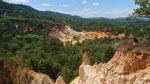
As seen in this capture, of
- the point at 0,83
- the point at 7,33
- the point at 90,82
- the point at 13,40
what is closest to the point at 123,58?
the point at 90,82

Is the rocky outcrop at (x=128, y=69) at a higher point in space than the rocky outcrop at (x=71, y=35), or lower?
higher

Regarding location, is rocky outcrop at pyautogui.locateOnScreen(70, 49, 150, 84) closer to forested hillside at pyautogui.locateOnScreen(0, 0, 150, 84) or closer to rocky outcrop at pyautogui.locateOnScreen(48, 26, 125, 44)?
forested hillside at pyautogui.locateOnScreen(0, 0, 150, 84)

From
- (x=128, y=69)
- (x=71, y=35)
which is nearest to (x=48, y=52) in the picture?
(x=128, y=69)

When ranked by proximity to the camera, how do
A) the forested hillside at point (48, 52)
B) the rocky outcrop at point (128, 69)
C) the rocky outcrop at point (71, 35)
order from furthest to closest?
1. the rocky outcrop at point (71, 35)
2. the forested hillside at point (48, 52)
3. the rocky outcrop at point (128, 69)

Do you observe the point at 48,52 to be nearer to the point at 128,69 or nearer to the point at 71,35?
the point at 128,69

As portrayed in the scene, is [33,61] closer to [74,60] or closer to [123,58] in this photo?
[74,60]

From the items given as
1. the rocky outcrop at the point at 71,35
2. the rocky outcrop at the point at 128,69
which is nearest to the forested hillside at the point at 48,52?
the rocky outcrop at the point at 128,69

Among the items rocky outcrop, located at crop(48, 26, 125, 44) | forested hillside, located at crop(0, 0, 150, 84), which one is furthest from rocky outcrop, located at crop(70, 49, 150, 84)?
rocky outcrop, located at crop(48, 26, 125, 44)

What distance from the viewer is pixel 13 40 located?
44406 mm

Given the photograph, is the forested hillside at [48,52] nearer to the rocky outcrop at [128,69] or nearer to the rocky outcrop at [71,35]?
the rocky outcrop at [128,69]

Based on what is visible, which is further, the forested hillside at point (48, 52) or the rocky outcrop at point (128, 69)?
the forested hillside at point (48, 52)

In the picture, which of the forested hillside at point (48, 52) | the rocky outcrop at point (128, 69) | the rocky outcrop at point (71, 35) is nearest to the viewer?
the rocky outcrop at point (128, 69)

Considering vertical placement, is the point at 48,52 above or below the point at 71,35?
below

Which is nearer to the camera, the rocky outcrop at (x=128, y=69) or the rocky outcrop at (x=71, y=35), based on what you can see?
the rocky outcrop at (x=128, y=69)
